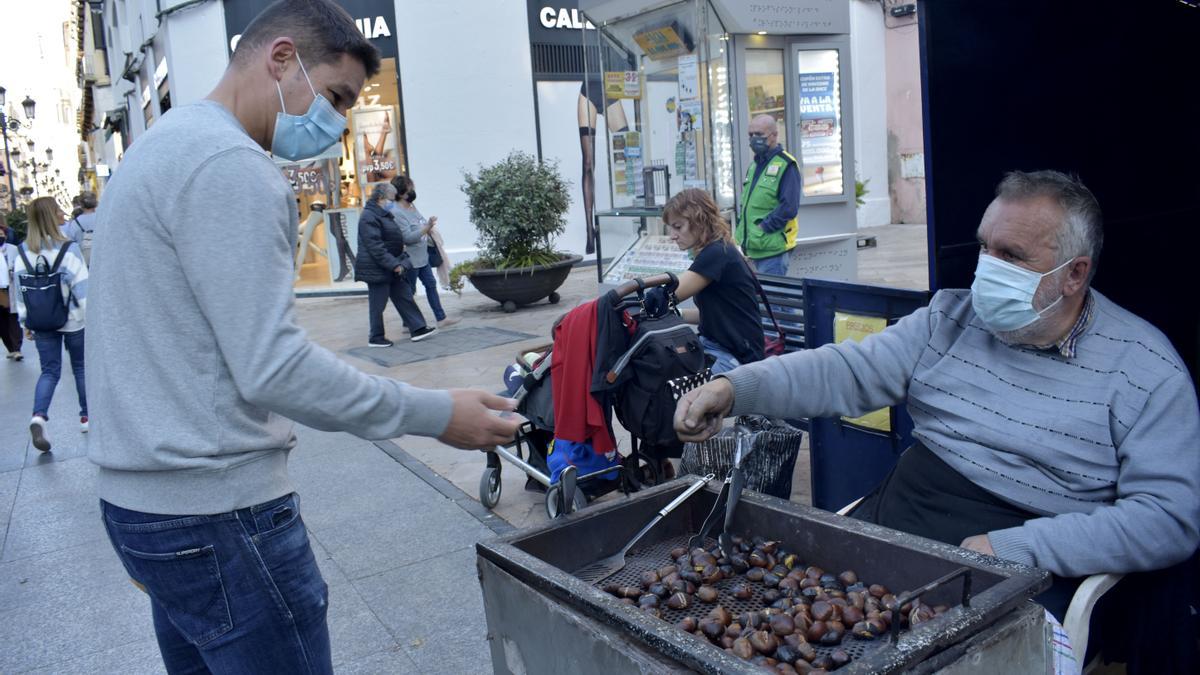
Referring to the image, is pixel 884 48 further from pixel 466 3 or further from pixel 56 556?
pixel 56 556

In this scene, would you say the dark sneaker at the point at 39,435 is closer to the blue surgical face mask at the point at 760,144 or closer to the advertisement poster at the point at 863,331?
the blue surgical face mask at the point at 760,144

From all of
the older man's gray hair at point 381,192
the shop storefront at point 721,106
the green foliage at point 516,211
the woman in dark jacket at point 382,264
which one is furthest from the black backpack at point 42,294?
the green foliage at point 516,211

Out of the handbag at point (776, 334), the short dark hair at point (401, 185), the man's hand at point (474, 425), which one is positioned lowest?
the handbag at point (776, 334)

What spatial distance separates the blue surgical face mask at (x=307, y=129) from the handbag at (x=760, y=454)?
→ 2.20 m

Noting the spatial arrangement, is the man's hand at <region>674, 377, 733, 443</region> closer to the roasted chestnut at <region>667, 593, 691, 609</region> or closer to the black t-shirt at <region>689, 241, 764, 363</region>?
the roasted chestnut at <region>667, 593, 691, 609</region>

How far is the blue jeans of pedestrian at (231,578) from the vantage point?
5.90ft

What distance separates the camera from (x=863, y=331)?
3.87 m

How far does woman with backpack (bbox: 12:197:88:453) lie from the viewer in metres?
6.81

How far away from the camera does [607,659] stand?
1.84 m

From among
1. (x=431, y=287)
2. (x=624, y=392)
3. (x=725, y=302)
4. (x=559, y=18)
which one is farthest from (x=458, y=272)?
(x=624, y=392)

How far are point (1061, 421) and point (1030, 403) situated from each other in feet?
0.30

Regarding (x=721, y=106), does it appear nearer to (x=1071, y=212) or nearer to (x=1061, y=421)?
(x=1071, y=212)

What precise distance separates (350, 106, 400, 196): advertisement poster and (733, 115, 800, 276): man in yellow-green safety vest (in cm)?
897

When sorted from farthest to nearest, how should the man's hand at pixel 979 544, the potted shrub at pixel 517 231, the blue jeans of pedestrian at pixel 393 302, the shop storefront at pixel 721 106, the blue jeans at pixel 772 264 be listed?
the potted shrub at pixel 517 231
the blue jeans of pedestrian at pixel 393 302
the shop storefront at pixel 721 106
the blue jeans at pixel 772 264
the man's hand at pixel 979 544
